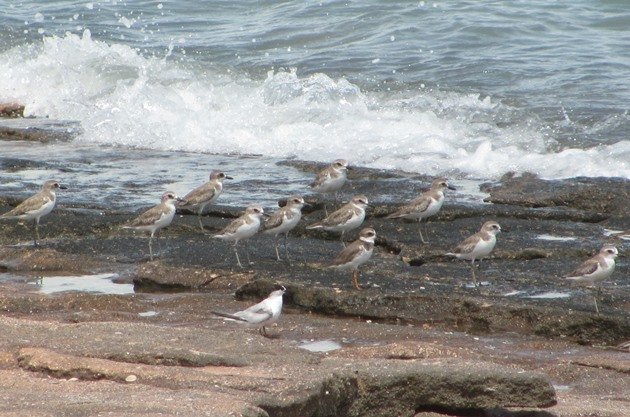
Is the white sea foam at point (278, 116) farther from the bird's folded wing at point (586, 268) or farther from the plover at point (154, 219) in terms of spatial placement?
the bird's folded wing at point (586, 268)

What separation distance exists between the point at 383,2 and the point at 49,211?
67.3 feet

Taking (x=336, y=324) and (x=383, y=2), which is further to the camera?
(x=383, y=2)

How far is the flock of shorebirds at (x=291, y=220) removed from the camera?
11977mm

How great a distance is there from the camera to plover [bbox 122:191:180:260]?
13414mm

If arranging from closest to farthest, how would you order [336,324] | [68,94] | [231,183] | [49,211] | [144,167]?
[336,324] → [49,211] → [231,183] → [144,167] → [68,94]

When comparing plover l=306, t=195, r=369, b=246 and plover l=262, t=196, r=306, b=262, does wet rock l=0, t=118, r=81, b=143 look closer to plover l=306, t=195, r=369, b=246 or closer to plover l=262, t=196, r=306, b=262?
plover l=262, t=196, r=306, b=262

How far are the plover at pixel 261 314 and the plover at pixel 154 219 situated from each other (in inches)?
135

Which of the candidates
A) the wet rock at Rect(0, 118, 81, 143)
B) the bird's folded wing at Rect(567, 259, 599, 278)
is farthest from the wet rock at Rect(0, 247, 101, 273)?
the wet rock at Rect(0, 118, 81, 143)

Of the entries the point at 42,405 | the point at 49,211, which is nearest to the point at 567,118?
the point at 49,211

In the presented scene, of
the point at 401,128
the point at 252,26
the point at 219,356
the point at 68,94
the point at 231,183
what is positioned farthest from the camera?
the point at 252,26

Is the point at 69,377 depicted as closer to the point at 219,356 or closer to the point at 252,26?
the point at 219,356

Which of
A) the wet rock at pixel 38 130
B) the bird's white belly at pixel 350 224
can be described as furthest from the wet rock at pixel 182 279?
the wet rock at pixel 38 130

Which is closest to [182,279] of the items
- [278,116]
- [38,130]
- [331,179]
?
[331,179]

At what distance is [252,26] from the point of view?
32.2 metres
